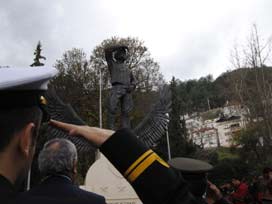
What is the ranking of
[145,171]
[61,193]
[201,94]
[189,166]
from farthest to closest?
[201,94]
[189,166]
[61,193]
[145,171]

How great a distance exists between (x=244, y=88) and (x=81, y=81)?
35.3 feet

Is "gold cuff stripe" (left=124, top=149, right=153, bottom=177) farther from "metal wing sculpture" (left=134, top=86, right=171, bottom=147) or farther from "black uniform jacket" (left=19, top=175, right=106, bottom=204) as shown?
"metal wing sculpture" (left=134, top=86, right=171, bottom=147)

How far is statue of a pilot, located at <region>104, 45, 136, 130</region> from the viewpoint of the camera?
9227 mm

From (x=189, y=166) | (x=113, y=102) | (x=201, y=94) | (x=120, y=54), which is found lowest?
(x=189, y=166)

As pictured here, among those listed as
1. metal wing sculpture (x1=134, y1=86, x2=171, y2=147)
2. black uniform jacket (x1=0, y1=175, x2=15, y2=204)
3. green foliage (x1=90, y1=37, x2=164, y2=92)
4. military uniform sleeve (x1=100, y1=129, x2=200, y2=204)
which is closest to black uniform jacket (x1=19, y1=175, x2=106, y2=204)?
black uniform jacket (x1=0, y1=175, x2=15, y2=204)

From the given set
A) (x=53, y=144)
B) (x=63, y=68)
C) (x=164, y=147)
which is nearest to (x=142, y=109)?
(x=164, y=147)

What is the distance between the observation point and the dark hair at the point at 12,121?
3.95ft

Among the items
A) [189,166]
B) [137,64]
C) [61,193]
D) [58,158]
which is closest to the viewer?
[61,193]

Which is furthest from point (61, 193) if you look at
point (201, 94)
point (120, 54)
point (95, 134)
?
point (201, 94)

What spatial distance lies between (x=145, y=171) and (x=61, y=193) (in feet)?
2.53

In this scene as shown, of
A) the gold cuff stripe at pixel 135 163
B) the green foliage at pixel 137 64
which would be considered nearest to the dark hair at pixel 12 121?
the gold cuff stripe at pixel 135 163

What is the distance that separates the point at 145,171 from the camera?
45.9 inches

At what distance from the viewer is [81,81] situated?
29.0 meters

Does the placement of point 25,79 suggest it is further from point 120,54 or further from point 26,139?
point 120,54
